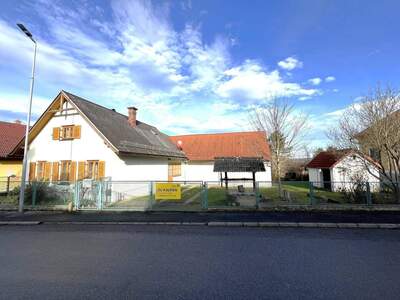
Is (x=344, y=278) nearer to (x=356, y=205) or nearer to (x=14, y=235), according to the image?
(x=356, y=205)

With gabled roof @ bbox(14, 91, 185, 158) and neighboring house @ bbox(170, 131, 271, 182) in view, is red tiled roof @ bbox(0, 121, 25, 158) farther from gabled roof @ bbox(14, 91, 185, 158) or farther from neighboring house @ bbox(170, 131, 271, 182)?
neighboring house @ bbox(170, 131, 271, 182)

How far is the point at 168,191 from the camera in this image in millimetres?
11852

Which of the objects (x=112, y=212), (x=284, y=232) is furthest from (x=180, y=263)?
(x=112, y=212)

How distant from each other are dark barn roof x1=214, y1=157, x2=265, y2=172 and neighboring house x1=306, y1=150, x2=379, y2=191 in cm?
360

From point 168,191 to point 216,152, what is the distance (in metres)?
16.9

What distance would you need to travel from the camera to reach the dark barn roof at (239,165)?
15.0 m

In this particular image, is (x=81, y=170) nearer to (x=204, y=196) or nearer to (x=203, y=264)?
(x=204, y=196)

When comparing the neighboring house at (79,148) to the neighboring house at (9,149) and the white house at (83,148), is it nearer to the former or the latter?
the white house at (83,148)

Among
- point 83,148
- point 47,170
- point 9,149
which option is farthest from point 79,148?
point 9,149

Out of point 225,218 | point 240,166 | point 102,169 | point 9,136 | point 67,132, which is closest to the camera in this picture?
point 225,218

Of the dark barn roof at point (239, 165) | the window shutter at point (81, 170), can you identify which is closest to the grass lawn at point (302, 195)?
the dark barn roof at point (239, 165)

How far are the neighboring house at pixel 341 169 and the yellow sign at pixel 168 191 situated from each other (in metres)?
6.55

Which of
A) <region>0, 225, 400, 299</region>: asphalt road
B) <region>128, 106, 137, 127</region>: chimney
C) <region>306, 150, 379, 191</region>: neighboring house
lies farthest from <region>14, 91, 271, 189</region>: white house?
<region>306, 150, 379, 191</region>: neighboring house

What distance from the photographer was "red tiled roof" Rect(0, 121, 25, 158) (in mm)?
22995
